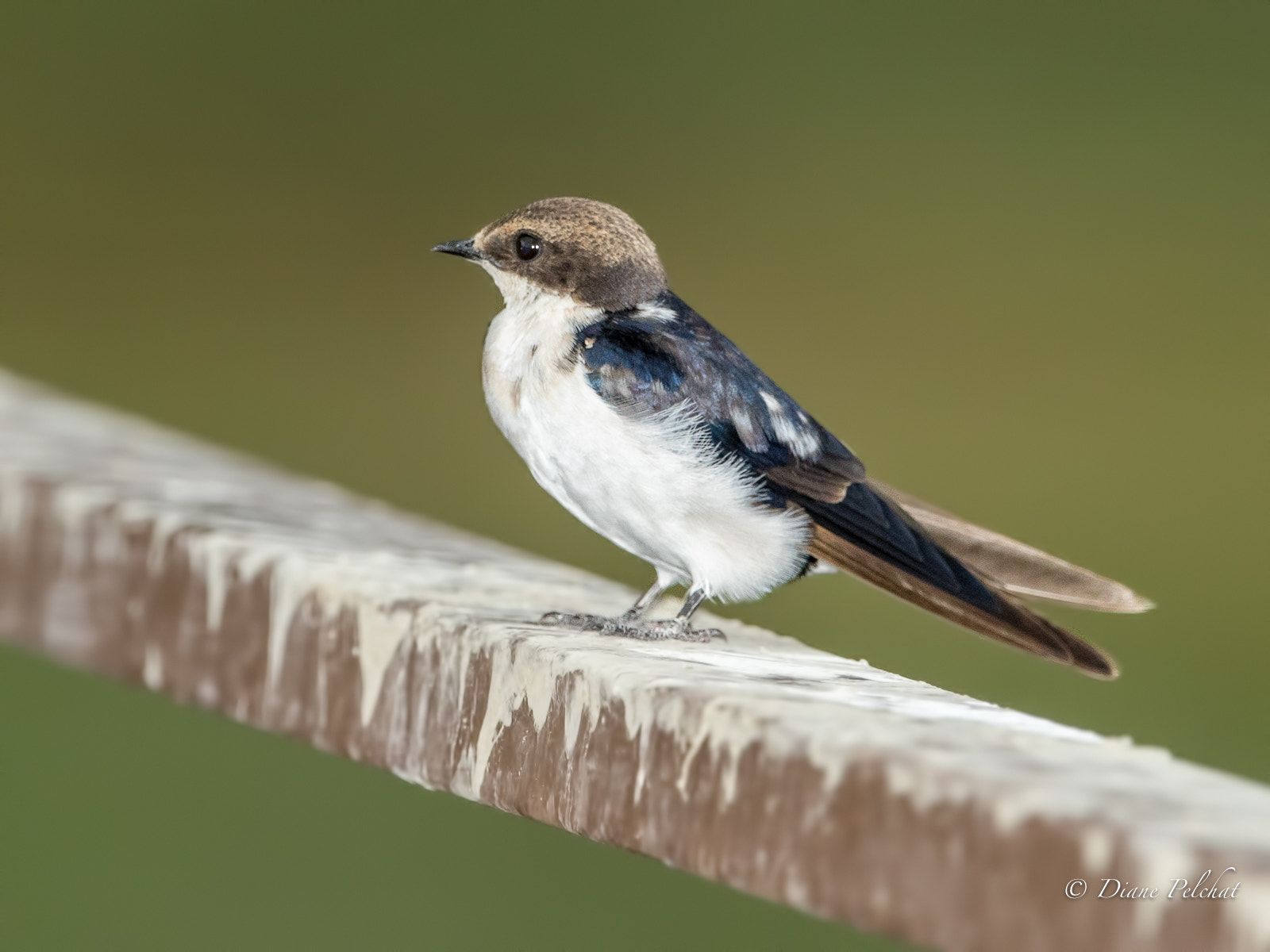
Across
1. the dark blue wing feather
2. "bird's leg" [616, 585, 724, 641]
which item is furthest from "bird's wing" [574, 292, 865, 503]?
"bird's leg" [616, 585, 724, 641]

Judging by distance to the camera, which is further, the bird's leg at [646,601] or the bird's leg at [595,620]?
the bird's leg at [646,601]

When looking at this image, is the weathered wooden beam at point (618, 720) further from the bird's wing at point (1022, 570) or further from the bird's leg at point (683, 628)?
Answer: the bird's wing at point (1022, 570)

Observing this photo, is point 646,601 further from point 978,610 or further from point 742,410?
point 978,610

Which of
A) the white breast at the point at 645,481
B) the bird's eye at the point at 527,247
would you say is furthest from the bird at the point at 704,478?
the bird's eye at the point at 527,247

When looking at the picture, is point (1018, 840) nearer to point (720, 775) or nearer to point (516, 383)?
point (720, 775)

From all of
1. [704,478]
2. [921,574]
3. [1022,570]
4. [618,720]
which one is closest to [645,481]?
[704,478]

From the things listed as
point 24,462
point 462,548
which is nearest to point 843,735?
point 462,548

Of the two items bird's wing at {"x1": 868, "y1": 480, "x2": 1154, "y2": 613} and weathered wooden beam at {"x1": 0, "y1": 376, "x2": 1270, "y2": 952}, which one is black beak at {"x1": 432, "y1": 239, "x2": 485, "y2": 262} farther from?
bird's wing at {"x1": 868, "y1": 480, "x2": 1154, "y2": 613}
